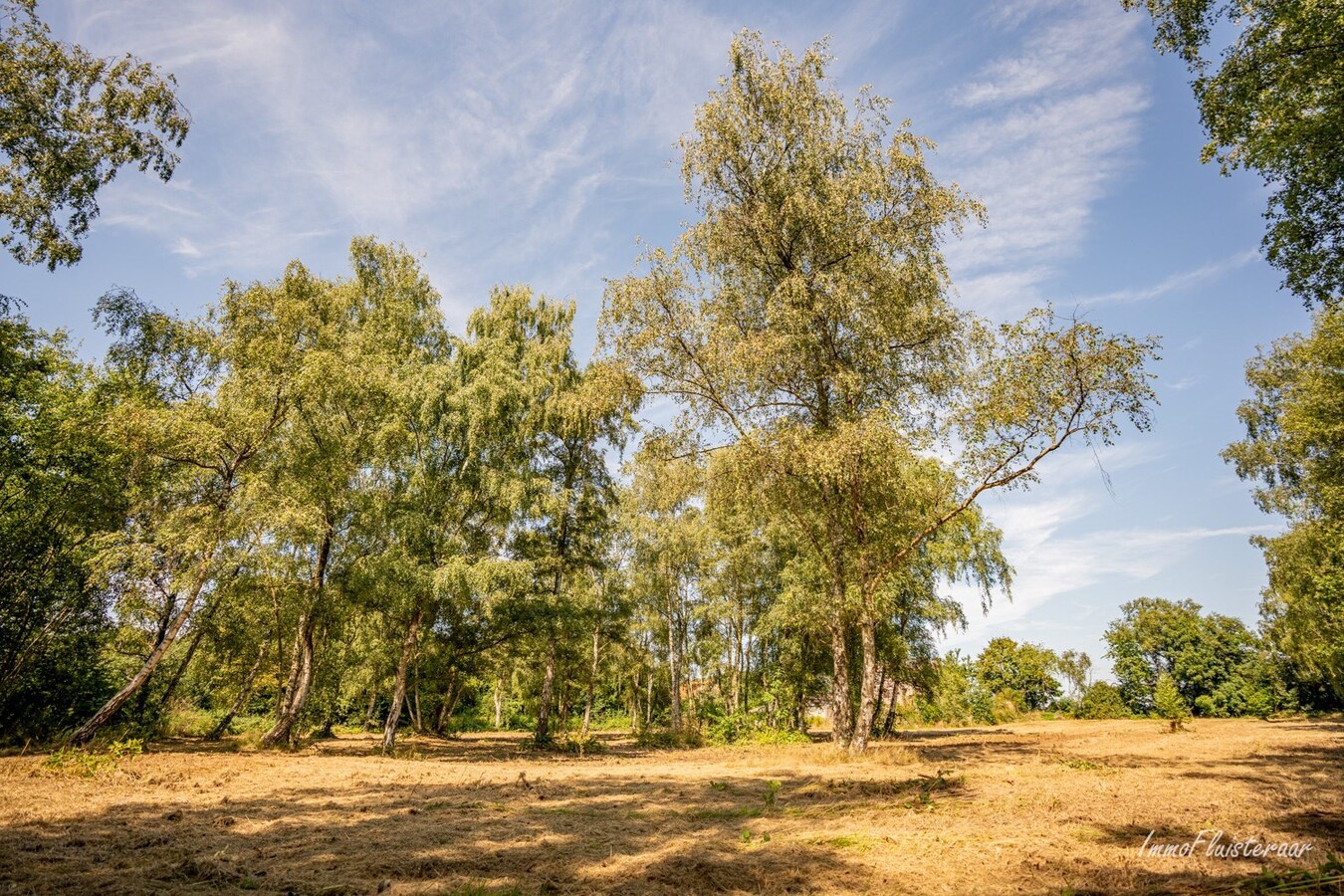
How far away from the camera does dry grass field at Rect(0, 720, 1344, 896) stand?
14.4 ft

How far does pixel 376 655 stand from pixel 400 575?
9.60 metres

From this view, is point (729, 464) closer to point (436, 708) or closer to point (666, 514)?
point (666, 514)

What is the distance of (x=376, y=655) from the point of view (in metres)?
23.8

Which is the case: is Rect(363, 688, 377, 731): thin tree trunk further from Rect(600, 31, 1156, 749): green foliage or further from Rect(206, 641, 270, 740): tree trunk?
Rect(600, 31, 1156, 749): green foliage

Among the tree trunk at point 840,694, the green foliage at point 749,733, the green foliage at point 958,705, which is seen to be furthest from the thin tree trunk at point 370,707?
the green foliage at point 958,705

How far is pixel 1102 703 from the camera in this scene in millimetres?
41812

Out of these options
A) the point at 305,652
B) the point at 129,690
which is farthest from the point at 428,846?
the point at 305,652

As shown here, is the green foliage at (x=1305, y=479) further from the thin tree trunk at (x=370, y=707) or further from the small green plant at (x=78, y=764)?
the thin tree trunk at (x=370, y=707)

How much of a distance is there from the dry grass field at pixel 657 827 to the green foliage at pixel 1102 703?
35864 mm

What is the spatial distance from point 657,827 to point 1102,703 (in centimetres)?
4911

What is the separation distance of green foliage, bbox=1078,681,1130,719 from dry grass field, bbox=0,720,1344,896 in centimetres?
3586

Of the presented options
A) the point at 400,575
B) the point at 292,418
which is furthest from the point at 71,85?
the point at 400,575

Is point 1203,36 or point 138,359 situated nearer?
point 1203,36

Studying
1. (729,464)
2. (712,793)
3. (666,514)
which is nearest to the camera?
(712,793)
